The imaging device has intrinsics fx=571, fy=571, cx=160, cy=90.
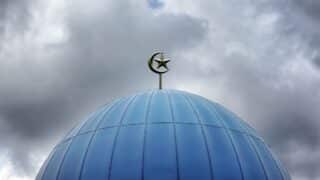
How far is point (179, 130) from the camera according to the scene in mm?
17938

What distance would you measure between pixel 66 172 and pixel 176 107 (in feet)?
13.8

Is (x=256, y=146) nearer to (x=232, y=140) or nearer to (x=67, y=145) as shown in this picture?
(x=232, y=140)

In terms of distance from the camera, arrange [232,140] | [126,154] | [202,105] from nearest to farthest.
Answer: [126,154]
[232,140]
[202,105]

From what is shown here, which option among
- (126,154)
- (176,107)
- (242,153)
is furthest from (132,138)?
(242,153)

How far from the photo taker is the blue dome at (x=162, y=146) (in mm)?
17047

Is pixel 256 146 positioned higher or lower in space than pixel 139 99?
lower

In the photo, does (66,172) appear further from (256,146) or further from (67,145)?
(256,146)

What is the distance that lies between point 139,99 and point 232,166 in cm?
439

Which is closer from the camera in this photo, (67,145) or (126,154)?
(126,154)

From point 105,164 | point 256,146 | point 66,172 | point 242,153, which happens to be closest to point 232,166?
point 242,153

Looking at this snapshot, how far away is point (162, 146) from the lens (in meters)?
17.3

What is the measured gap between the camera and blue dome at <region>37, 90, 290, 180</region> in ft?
55.9

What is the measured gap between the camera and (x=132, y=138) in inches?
698

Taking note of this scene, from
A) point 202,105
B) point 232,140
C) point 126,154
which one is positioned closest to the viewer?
point 126,154
